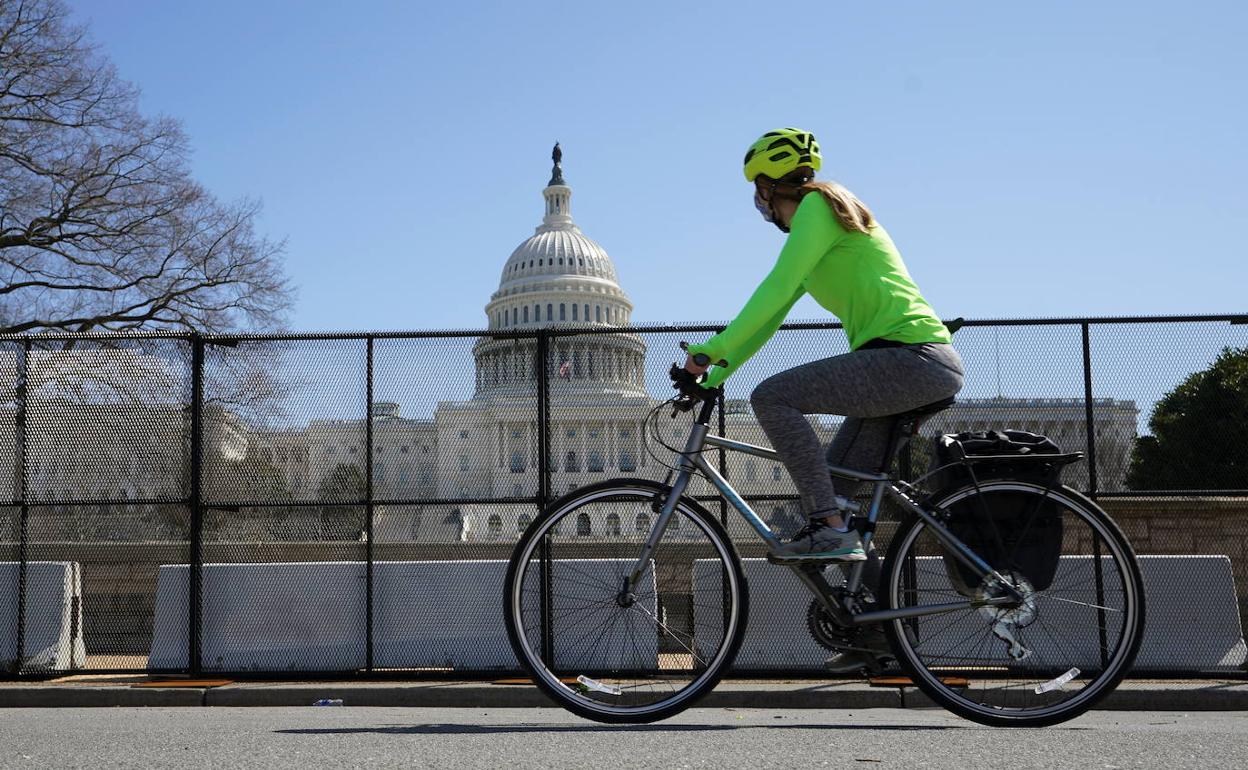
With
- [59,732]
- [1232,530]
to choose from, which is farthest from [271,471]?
[1232,530]

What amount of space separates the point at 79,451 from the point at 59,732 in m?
4.62

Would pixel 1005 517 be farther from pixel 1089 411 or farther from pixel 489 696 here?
pixel 1089 411

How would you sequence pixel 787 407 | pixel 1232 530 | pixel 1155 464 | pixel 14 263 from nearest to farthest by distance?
pixel 787 407, pixel 1155 464, pixel 1232 530, pixel 14 263

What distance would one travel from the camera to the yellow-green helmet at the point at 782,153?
378cm

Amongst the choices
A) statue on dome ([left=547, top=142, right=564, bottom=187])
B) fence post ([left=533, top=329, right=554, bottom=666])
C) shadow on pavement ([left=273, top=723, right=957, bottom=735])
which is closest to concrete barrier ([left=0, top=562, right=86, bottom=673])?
fence post ([left=533, top=329, right=554, bottom=666])

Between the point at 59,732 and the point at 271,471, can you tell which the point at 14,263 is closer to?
the point at 271,471

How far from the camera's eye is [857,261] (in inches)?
148

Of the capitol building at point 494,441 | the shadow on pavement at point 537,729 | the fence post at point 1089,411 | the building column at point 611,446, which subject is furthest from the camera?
the building column at point 611,446

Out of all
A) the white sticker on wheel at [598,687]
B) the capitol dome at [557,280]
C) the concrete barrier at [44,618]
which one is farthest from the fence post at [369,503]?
the capitol dome at [557,280]

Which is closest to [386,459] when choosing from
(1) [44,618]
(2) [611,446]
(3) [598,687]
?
(2) [611,446]

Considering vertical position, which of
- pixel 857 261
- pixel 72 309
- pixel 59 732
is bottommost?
pixel 59 732

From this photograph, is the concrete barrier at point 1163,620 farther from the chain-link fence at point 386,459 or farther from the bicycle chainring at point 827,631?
the bicycle chainring at point 827,631

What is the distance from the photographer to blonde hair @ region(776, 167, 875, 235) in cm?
367

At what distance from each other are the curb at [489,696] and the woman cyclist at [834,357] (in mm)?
3246
